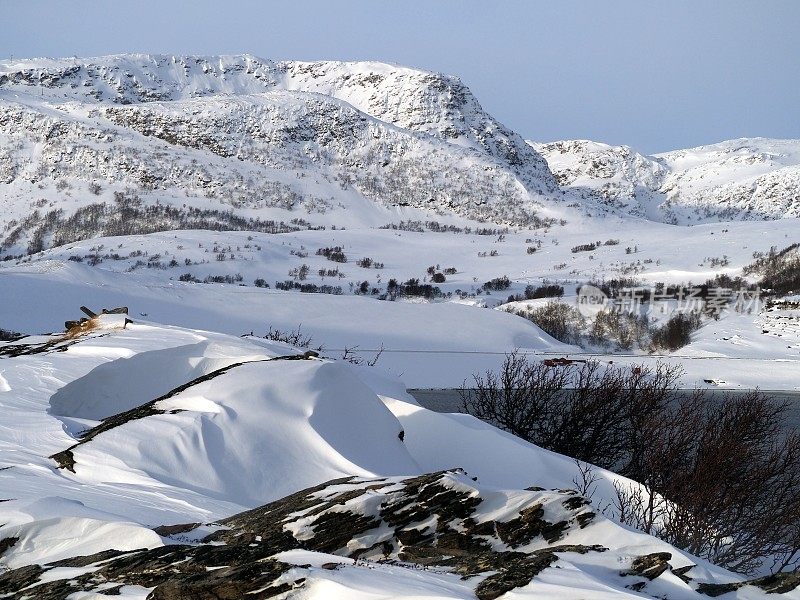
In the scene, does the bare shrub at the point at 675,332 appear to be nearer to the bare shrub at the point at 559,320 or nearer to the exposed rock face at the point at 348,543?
the bare shrub at the point at 559,320

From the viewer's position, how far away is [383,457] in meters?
8.67

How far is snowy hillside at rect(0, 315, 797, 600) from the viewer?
12.5ft

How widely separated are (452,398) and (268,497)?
17103mm

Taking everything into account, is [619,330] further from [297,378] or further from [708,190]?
[708,190]

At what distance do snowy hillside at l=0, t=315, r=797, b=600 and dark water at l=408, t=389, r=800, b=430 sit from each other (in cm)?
1104

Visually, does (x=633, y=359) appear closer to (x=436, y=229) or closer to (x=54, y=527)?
(x=54, y=527)

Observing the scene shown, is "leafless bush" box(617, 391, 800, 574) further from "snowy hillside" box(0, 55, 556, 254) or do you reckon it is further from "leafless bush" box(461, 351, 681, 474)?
"snowy hillside" box(0, 55, 556, 254)

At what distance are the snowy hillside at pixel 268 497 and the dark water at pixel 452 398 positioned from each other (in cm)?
1104

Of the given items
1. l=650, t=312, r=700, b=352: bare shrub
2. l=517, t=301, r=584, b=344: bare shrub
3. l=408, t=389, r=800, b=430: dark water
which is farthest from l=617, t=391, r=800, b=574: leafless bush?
l=517, t=301, r=584, b=344: bare shrub

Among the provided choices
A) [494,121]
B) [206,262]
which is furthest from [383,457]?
[494,121]

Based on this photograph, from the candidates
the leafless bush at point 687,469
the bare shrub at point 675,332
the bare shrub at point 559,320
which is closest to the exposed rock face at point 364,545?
the leafless bush at point 687,469

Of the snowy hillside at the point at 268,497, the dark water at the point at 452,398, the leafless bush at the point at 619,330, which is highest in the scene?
the snowy hillside at the point at 268,497

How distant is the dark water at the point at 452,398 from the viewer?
2191 cm

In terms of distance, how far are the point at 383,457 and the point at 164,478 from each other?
266cm
